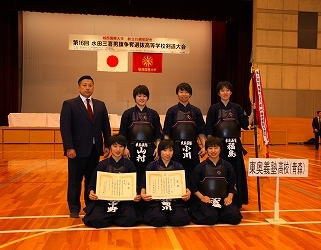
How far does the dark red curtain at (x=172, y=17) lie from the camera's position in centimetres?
1361

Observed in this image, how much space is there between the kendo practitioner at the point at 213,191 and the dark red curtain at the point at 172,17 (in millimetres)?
10903

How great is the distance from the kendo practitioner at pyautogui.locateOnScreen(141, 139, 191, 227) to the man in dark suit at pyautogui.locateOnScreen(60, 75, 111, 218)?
672mm

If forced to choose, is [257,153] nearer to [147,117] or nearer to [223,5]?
[147,117]

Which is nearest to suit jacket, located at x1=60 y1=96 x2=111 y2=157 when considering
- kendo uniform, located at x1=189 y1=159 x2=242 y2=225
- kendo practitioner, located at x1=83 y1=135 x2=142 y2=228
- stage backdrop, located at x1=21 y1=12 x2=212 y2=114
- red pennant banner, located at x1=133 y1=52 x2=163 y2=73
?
kendo practitioner, located at x1=83 y1=135 x2=142 y2=228

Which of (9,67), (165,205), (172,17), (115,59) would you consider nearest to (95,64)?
(115,59)

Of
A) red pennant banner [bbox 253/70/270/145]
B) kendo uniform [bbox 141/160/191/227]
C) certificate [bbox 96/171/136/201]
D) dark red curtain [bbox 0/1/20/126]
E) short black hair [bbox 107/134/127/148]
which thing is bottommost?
kendo uniform [bbox 141/160/191/227]

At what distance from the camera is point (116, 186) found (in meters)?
3.81

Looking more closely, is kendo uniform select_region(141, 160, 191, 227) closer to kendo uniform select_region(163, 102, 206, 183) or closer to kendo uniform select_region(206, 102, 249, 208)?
kendo uniform select_region(163, 102, 206, 183)

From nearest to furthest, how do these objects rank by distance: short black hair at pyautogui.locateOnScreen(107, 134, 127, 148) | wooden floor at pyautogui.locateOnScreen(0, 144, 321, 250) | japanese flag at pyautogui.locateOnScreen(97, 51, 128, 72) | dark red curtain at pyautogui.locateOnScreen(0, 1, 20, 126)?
wooden floor at pyautogui.locateOnScreen(0, 144, 321, 250) → short black hair at pyautogui.locateOnScreen(107, 134, 127, 148) → japanese flag at pyautogui.locateOnScreen(97, 51, 128, 72) → dark red curtain at pyautogui.locateOnScreen(0, 1, 20, 126)

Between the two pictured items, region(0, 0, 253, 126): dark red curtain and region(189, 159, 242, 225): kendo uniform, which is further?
region(0, 0, 253, 126): dark red curtain

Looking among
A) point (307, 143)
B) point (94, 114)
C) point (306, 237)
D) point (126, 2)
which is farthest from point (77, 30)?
point (306, 237)

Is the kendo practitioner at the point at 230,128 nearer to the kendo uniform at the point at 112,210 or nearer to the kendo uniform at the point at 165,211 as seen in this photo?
the kendo uniform at the point at 165,211

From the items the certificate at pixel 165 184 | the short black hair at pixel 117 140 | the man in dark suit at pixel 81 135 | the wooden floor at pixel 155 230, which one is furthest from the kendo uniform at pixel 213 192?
the man in dark suit at pixel 81 135

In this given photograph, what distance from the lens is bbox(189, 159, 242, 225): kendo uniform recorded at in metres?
3.88
